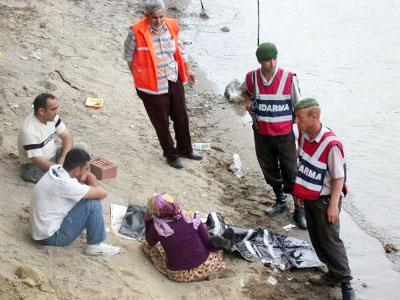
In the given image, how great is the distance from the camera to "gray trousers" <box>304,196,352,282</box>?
16.6 feet

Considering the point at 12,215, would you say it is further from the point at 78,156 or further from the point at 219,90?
the point at 219,90

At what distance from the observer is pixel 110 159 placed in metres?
7.13

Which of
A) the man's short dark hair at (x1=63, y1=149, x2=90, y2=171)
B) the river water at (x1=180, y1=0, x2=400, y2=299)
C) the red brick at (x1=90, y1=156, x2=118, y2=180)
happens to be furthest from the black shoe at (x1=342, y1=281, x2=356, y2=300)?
the red brick at (x1=90, y1=156, x2=118, y2=180)

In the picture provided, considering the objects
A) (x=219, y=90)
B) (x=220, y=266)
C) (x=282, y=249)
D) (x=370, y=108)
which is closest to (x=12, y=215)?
(x=220, y=266)

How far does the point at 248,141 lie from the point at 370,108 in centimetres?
272

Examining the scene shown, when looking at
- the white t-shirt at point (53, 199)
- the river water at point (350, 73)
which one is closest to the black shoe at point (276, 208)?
the river water at point (350, 73)

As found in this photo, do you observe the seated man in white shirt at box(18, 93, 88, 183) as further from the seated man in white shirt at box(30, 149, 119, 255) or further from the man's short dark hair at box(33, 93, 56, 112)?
the seated man in white shirt at box(30, 149, 119, 255)

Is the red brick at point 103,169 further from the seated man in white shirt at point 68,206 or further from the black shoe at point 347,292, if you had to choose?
the black shoe at point 347,292

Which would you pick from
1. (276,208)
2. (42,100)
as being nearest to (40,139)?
(42,100)

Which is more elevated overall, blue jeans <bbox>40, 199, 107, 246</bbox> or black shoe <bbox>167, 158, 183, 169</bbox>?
blue jeans <bbox>40, 199, 107, 246</bbox>

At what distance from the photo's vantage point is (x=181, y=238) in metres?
5.05

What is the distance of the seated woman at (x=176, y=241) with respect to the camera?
5.06m

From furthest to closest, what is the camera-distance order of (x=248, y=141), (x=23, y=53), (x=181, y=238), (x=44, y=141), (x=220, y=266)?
(x=23, y=53) < (x=248, y=141) < (x=44, y=141) < (x=220, y=266) < (x=181, y=238)

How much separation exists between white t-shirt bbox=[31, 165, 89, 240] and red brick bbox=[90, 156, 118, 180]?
1.67m
